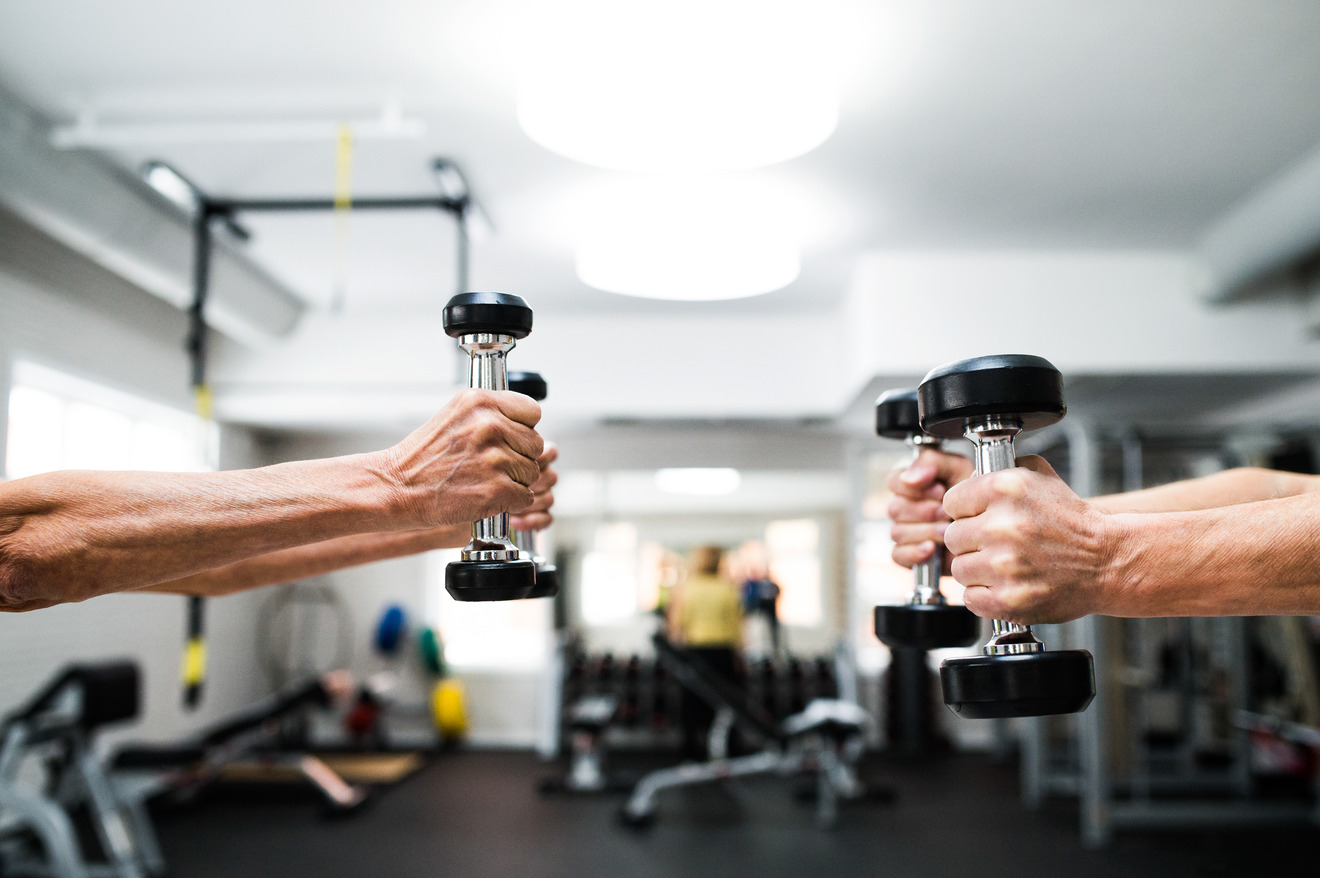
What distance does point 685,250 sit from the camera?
9.46 ft

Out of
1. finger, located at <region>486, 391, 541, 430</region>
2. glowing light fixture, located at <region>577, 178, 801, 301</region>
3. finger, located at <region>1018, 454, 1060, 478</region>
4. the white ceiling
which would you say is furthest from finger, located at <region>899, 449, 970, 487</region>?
glowing light fixture, located at <region>577, 178, 801, 301</region>

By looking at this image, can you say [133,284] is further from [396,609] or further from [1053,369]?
[1053,369]

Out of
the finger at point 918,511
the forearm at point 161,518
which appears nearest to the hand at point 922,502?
the finger at point 918,511

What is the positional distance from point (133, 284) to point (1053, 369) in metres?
4.95

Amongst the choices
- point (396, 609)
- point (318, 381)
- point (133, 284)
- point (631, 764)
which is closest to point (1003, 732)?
point (631, 764)

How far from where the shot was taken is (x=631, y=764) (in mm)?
5953

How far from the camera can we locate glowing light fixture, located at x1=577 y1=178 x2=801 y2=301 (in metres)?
2.86

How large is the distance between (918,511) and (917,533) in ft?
0.11

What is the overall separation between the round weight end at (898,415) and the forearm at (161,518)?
0.68 m

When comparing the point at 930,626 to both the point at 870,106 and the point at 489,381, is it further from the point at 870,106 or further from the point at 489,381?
the point at 870,106

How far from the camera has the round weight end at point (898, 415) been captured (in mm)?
1156

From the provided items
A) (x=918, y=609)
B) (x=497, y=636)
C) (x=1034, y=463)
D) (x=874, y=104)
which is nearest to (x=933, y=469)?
(x=918, y=609)

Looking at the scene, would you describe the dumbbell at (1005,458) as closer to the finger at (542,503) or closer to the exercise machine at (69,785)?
the finger at (542,503)

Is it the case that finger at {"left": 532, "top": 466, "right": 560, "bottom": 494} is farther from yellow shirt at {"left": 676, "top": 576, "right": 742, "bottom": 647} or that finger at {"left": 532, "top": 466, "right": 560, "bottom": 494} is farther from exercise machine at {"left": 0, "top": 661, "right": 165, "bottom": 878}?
yellow shirt at {"left": 676, "top": 576, "right": 742, "bottom": 647}
